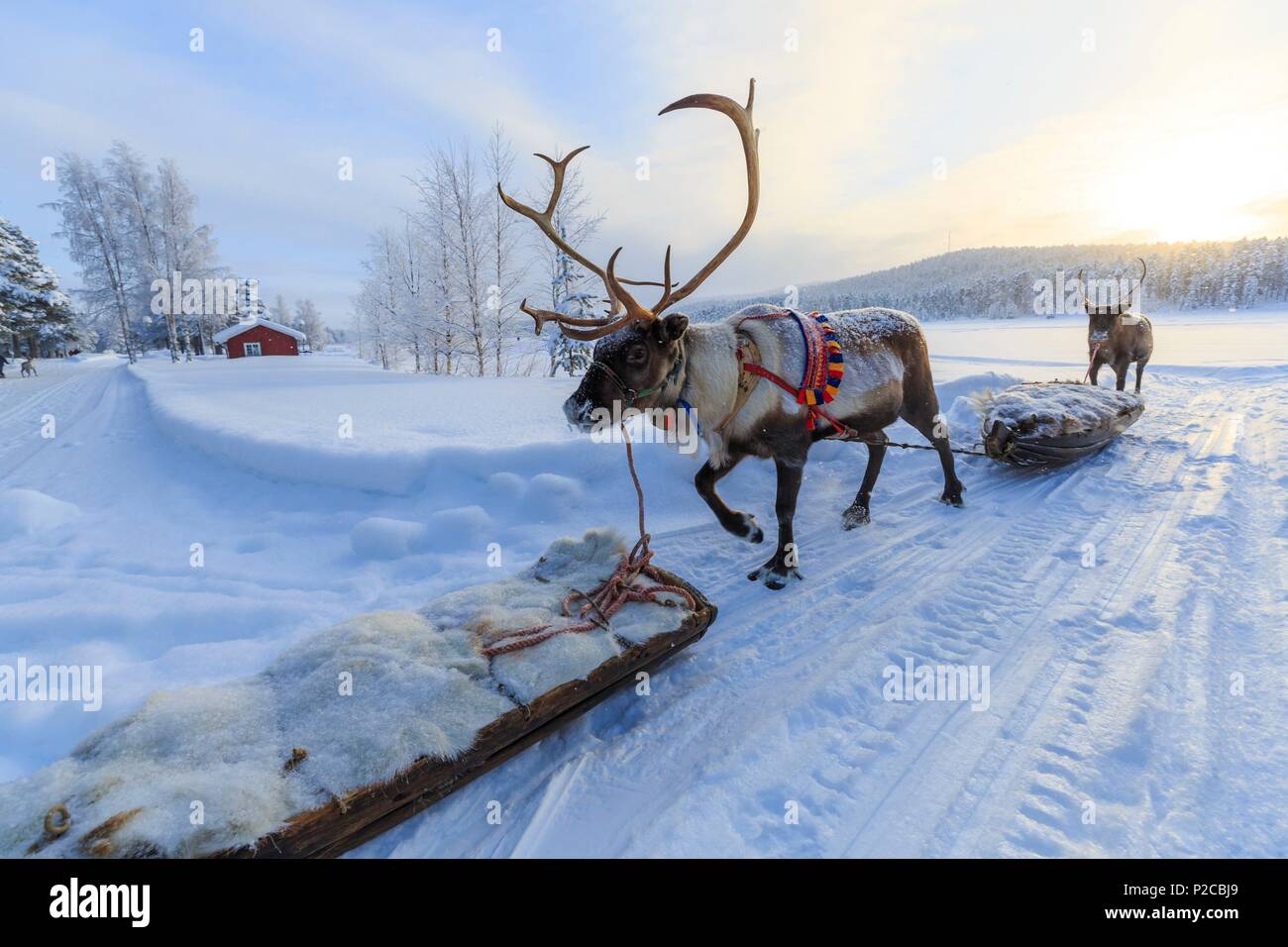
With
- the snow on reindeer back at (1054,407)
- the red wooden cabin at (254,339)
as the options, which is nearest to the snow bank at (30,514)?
the snow on reindeer back at (1054,407)

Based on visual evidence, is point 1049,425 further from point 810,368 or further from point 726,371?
point 726,371

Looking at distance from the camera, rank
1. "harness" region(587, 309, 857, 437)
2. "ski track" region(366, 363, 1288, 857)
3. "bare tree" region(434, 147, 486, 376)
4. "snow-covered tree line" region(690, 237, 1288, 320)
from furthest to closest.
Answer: "snow-covered tree line" region(690, 237, 1288, 320)
"bare tree" region(434, 147, 486, 376)
"harness" region(587, 309, 857, 437)
"ski track" region(366, 363, 1288, 857)

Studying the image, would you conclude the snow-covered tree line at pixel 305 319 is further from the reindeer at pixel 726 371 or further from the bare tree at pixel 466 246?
the reindeer at pixel 726 371

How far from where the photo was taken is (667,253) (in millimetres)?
3215

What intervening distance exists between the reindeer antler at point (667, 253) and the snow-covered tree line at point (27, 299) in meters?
36.0

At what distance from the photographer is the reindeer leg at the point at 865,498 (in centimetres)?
482

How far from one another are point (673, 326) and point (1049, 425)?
4.62 m

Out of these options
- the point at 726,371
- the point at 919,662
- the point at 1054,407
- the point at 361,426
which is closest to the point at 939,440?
the point at 1054,407

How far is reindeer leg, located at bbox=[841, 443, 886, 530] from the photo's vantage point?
4824mm

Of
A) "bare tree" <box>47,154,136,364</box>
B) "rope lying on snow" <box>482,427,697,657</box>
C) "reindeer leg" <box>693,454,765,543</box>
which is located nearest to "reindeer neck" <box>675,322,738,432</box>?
"reindeer leg" <box>693,454,765,543</box>

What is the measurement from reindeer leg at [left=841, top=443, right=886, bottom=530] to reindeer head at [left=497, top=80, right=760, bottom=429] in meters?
2.28

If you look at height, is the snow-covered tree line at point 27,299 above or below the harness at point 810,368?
above

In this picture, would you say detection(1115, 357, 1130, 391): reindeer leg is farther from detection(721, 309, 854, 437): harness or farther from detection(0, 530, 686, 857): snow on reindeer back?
detection(0, 530, 686, 857): snow on reindeer back
